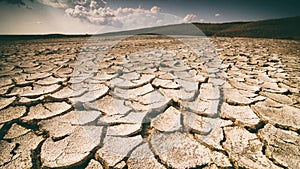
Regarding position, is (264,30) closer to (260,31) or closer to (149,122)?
(260,31)

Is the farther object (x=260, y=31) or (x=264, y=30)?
(x=264, y=30)

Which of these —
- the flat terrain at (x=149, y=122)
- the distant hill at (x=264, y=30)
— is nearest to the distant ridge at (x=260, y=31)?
the distant hill at (x=264, y=30)

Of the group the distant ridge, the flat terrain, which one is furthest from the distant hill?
the flat terrain

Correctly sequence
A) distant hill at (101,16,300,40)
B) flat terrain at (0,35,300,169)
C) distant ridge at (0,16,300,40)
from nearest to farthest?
flat terrain at (0,35,300,169) → distant ridge at (0,16,300,40) → distant hill at (101,16,300,40)

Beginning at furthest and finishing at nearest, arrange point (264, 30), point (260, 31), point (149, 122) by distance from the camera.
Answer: point (264, 30) < point (260, 31) < point (149, 122)

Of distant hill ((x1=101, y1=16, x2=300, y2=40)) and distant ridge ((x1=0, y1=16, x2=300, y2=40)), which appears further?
distant hill ((x1=101, y1=16, x2=300, y2=40))

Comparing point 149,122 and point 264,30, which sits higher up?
point 264,30

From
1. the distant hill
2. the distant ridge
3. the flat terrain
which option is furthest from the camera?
the distant hill

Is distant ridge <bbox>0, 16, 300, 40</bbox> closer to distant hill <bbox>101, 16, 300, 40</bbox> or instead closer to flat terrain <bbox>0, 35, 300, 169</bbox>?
distant hill <bbox>101, 16, 300, 40</bbox>

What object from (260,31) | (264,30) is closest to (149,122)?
(260,31)

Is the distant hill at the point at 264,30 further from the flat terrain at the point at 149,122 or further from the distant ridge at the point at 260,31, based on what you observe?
the flat terrain at the point at 149,122

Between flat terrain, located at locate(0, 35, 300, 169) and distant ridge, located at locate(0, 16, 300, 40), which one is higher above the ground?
distant ridge, located at locate(0, 16, 300, 40)

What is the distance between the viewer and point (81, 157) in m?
0.83

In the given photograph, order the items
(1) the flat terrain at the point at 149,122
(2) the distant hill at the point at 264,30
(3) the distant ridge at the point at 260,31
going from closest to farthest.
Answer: (1) the flat terrain at the point at 149,122, (3) the distant ridge at the point at 260,31, (2) the distant hill at the point at 264,30
